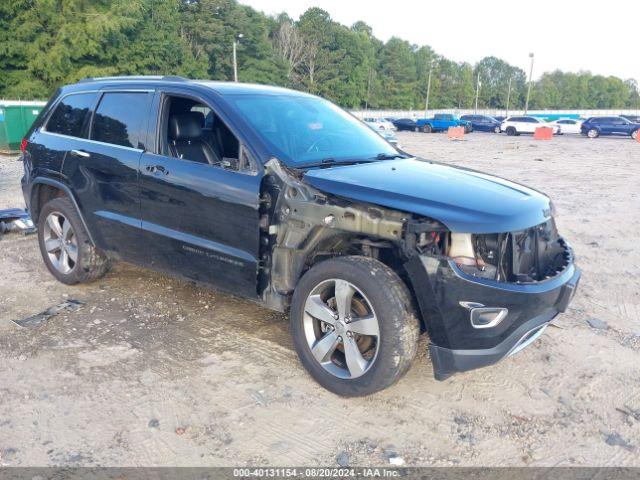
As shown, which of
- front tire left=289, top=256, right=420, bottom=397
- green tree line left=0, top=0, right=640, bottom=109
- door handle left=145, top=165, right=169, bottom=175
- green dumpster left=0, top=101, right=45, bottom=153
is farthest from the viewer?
green tree line left=0, top=0, right=640, bottom=109

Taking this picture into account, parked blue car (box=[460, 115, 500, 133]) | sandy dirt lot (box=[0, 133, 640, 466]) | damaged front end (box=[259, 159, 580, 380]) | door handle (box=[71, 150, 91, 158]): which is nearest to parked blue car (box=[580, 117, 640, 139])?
parked blue car (box=[460, 115, 500, 133])

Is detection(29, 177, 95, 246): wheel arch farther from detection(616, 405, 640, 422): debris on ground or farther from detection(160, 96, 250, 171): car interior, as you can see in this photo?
detection(616, 405, 640, 422): debris on ground

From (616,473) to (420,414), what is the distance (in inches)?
41.7

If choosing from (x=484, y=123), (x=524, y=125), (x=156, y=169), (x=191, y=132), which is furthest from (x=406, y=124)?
(x=156, y=169)

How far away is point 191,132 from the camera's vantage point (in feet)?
15.2

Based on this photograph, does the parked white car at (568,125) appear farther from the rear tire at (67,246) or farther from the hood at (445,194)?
the rear tire at (67,246)

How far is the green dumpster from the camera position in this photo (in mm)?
18375

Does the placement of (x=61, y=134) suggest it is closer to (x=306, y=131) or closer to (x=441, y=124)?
(x=306, y=131)

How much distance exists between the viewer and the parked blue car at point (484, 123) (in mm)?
46562

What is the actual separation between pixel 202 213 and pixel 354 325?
4.75 feet

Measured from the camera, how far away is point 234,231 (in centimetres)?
399

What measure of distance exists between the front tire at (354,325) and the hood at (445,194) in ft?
1.39

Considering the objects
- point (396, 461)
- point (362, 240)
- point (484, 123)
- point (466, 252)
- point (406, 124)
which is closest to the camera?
point (396, 461)

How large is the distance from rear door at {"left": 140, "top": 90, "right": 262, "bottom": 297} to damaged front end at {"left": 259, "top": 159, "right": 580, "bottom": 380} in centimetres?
18
